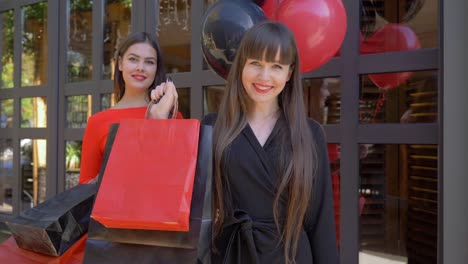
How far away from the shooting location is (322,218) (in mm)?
1593

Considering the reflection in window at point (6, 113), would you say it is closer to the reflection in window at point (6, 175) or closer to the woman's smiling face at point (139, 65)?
the reflection in window at point (6, 175)

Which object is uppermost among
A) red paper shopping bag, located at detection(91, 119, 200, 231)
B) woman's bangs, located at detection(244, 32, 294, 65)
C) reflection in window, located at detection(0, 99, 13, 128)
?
woman's bangs, located at detection(244, 32, 294, 65)

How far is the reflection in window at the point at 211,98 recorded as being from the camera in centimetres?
331

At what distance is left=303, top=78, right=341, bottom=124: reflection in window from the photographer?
280cm

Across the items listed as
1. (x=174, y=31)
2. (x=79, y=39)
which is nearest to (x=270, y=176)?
(x=174, y=31)

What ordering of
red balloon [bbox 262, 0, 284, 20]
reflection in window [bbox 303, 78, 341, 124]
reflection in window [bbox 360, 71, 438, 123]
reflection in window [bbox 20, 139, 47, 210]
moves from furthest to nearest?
reflection in window [bbox 20, 139, 47, 210]
reflection in window [bbox 303, 78, 341, 124]
reflection in window [bbox 360, 71, 438, 123]
red balloon [bbox 262, 0, 284, 20]

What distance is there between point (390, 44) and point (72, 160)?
2.99 m

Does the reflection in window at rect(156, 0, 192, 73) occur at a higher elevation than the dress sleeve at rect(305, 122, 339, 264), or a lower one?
higher

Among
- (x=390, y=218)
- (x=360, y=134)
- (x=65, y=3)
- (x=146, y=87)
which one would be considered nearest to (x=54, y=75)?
(x=65, y=3)

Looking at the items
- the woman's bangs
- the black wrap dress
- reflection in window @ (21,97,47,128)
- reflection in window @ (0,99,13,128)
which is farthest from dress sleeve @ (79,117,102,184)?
reflection in window @ (0,99,13,128)

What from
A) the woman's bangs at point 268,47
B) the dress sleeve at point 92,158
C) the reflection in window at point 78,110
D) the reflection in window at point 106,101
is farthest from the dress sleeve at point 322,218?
the reflection in window at point 78,110

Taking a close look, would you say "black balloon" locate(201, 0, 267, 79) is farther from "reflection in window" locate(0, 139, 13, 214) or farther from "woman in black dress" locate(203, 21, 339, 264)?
"reflection in window" locate(0, 139, 13, 214)

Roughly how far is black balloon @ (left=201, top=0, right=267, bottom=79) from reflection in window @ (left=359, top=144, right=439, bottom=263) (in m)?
1.13

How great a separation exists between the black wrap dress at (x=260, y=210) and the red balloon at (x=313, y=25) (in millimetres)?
619
